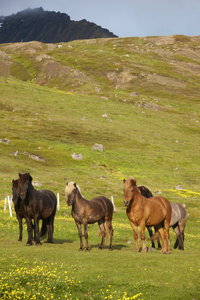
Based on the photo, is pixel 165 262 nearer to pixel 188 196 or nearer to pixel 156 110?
pixel 188 196

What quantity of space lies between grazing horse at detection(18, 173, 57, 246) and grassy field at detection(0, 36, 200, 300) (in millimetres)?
1494

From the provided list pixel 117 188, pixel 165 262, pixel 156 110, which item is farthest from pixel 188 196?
pixel 156 110

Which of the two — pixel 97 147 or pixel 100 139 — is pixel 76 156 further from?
pixel 100 139

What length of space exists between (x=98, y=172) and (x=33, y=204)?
58403mm

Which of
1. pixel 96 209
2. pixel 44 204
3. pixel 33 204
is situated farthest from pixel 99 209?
pixel 33 204

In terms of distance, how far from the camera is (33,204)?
2011cm

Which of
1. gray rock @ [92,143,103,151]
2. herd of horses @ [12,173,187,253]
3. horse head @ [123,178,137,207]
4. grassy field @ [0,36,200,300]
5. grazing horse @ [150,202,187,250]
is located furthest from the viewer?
gray rock @ [92,143,103,151]

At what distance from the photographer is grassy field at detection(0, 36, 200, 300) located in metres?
13.3

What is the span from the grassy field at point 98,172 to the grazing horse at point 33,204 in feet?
4.90

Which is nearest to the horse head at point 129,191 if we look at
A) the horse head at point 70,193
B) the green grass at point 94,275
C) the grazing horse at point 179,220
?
the green grass at point 94,275

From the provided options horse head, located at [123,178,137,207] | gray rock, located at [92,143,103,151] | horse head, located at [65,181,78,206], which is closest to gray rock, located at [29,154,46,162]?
gray rock, located at [92,143,103,151]

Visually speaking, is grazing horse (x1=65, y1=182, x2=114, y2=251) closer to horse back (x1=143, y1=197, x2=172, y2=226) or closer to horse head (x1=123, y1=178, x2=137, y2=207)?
horse head (x1=123, y1=178, x2=137, y2=207)

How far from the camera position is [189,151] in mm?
106312

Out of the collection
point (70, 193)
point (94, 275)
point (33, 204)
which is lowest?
point (94, 275)
